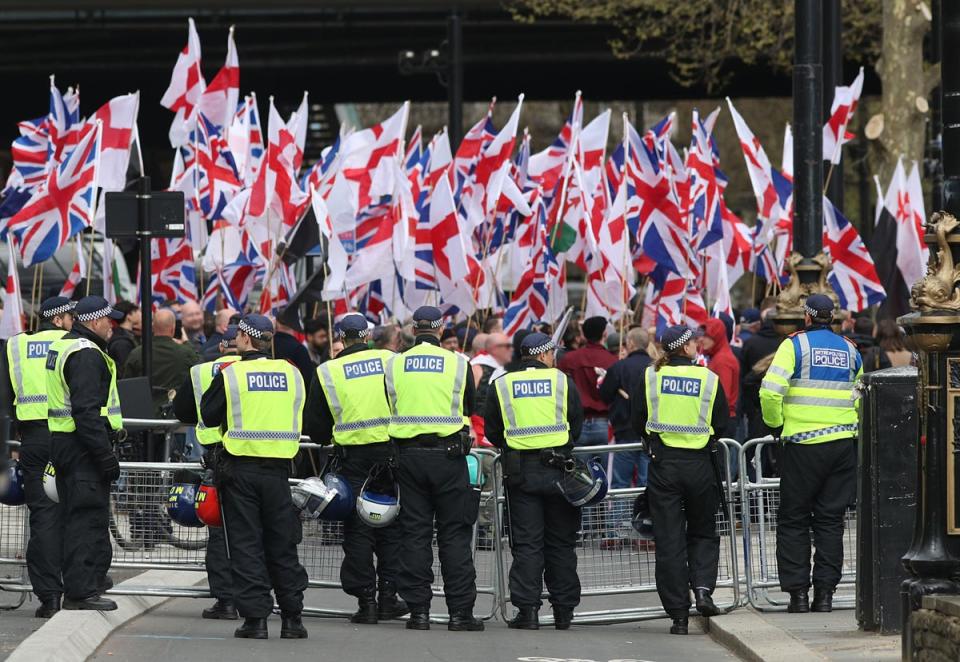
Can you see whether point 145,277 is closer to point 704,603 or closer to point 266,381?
point 266,381

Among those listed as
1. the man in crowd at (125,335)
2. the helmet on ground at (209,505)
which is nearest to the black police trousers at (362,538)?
the helmet on ground at (209,505)

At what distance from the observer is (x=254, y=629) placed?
10445 mm

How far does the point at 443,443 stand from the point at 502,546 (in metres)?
0.99

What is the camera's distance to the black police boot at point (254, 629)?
34.3 ft

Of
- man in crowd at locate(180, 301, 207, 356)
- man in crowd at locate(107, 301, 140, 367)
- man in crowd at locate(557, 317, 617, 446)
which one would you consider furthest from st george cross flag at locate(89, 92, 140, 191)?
man in crowd at locate(557, 317, 617, 446)

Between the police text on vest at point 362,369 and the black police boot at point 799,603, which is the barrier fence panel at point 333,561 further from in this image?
the black police boot at point 799,603

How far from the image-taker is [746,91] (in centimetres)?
3919

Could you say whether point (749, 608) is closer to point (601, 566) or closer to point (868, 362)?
point (601, 566)

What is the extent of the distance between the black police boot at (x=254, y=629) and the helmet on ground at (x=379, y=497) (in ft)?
3.01

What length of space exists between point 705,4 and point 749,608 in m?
20.5

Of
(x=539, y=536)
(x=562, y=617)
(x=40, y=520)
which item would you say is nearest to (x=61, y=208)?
(x=40, y=520)

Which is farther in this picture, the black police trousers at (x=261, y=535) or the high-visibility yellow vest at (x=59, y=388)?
the high-visibility yellow vest at (x=59, y=388)

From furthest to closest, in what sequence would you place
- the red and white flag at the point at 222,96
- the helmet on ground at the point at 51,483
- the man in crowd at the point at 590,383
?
the red and white flag at the point at 222,96 < the man in crowd at the point at 590,383 < the helmet on ground at the point at 51,483

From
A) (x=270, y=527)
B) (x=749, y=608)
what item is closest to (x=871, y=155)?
(x=749, y=608)
